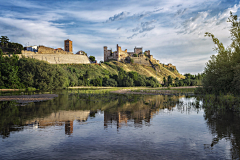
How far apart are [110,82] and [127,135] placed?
7446 cm

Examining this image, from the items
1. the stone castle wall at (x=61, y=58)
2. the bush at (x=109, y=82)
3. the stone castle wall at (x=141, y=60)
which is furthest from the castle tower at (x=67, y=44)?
the bush at (x=109, y=82)

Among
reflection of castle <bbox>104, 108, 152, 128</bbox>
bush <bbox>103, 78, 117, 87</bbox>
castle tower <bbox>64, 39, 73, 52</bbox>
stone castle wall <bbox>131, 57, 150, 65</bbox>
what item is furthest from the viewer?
stone castle wall <bbox>131, 57, 150, 65</bbox>

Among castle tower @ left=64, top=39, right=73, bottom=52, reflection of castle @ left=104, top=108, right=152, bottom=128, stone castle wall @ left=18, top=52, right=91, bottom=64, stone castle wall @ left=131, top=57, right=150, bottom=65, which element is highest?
castle tower @ left=64, top=39, right=73, bottom=52

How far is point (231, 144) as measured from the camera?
26.5 feet

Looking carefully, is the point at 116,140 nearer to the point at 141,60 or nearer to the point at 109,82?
the point at 109,82

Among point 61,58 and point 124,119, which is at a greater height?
point 61,58

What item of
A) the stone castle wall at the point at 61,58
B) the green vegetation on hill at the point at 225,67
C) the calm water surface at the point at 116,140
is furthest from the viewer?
the stone castle wall at the point at 61,58

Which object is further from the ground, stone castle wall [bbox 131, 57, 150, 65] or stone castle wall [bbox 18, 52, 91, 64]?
stone castle wall [bbox 131, 57, 150, 65]

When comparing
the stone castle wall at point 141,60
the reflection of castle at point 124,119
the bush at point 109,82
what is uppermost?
the stone castle wall at point 141,60

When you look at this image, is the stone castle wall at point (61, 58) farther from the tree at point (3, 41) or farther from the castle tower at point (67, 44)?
the castle tower at point (67, 44)

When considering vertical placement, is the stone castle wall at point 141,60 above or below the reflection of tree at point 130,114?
above

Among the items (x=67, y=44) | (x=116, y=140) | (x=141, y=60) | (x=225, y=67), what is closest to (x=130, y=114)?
(x=116, y=140)

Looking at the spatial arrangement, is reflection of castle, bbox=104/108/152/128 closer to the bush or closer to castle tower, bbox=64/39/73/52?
the bush

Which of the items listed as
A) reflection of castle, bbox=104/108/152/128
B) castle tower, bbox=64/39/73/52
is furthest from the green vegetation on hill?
castle tower, bbox=64/39/73/52
